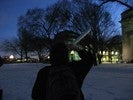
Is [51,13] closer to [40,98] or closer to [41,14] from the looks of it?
[41,14]

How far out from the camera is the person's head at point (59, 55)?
501 centimetres

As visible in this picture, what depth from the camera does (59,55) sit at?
5.01m

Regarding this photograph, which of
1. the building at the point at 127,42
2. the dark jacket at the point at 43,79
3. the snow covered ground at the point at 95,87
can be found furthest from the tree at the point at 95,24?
the dark jacket at the point at 43,79

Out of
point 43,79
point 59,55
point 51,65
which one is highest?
point 59,55

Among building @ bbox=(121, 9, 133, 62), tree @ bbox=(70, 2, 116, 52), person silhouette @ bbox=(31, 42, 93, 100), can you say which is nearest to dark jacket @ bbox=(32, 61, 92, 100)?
person silhouette @ bbox=(31, 42, 93, 100)

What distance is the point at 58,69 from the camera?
4.90 metres

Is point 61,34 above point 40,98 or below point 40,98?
above

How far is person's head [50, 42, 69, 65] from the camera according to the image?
5.01 m

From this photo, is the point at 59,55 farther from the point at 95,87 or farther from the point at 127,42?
the point at 127,42

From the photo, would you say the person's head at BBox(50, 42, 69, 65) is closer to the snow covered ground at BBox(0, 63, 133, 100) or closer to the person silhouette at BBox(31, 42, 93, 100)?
the person silhouette at BBox(31, 42, 93, 100)

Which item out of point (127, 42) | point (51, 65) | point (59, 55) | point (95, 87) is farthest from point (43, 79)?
point (127, 42)

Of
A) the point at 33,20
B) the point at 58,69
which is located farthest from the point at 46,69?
the point at 33,20

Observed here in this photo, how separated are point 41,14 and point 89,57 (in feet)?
258

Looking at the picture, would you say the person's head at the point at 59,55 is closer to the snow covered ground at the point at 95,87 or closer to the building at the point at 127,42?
the snow covered ground at the point at 95,87
